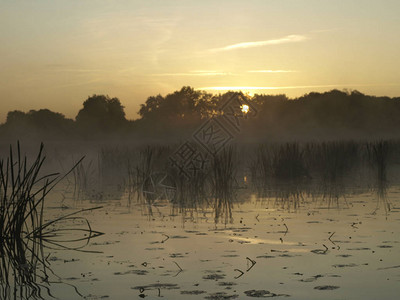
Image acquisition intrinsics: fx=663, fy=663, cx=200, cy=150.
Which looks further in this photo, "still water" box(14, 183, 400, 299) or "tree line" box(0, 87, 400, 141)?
"tree line" box(0, 87, 400, 141)

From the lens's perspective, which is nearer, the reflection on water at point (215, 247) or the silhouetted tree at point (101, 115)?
the reflection on water at point (215, 247)

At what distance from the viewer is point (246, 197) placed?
33.7ft

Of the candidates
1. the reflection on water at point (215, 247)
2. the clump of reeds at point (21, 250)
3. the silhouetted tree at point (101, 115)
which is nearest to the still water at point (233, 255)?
the reflection on water at point (215, 247)

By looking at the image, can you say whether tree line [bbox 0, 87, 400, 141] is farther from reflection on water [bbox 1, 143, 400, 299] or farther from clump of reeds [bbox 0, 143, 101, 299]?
clump of reeds [bbox 0, 143, 101, 299]

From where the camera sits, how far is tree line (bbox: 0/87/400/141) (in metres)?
51.7

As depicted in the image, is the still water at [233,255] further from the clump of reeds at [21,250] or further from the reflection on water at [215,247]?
the clump of reeds at [21,250]

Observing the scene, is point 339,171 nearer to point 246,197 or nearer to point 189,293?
point 246,197

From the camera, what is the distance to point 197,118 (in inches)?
2032

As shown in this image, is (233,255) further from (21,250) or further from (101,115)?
(101,115)

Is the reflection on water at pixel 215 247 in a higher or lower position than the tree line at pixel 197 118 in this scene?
lower

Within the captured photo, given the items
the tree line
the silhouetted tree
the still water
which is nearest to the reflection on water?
the still water

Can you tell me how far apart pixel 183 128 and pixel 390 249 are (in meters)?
45.8

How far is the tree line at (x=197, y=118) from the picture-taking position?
5168 centimetres

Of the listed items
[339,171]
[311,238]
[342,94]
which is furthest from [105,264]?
[342,94]
